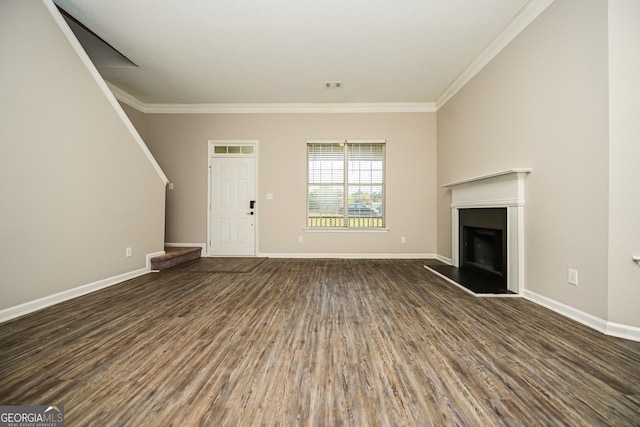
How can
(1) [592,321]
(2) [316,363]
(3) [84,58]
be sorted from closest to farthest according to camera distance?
(2) [316,363] < (1) [592,321] < (3) [84,58]

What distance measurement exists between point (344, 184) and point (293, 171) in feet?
3.51

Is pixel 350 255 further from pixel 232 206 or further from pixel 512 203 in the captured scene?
pixel 512 203

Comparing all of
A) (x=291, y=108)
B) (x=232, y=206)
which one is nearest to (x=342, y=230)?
(x=232, y=206)


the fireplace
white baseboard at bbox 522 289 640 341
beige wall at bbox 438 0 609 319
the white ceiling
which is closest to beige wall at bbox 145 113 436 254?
the white ceiling

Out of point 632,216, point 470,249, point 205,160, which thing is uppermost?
point 205,160

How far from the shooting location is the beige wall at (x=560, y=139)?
6.70 feet

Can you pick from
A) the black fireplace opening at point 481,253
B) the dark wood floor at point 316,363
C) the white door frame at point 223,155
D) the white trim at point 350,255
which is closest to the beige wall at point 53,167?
the dark wood floor at point 316,363

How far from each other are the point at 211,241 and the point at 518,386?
5196 millimetres

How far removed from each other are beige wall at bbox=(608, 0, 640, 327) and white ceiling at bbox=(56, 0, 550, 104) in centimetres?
109

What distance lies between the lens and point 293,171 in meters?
5.35

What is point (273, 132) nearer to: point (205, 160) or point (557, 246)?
point (205, 160)

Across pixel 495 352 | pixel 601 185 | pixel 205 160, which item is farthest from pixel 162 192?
pixel 601 185

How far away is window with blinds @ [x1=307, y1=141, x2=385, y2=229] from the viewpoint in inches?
212

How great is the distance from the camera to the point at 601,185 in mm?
2014
